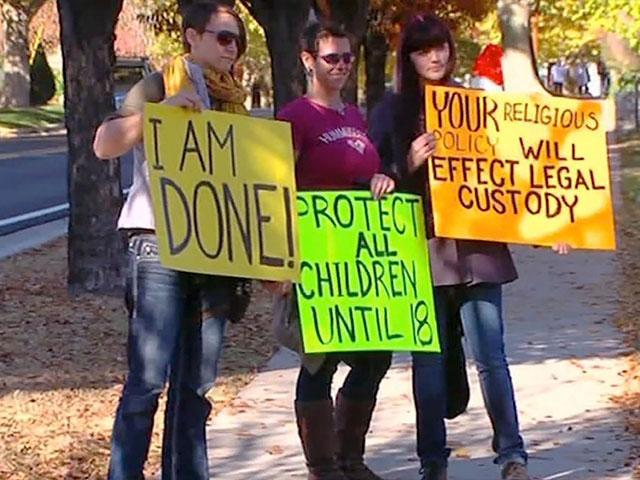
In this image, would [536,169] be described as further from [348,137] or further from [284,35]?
[284,35]

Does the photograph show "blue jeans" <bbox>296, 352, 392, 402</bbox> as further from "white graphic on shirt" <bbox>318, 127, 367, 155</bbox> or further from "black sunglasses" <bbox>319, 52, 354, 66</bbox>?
"black sunglasses" <bbox>319, 52, 354, 66</bbox>

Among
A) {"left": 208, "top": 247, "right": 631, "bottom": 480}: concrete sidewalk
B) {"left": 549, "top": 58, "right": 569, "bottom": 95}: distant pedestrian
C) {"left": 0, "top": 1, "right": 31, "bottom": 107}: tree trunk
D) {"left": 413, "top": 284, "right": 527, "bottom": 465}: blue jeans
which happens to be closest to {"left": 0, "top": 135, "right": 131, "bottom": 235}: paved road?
A: {"left": 208, "top": 247, "right": 631, "bottom": 480}: concrete sidewalk

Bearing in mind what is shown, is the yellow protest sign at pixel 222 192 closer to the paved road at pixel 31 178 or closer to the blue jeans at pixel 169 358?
the blue jeans at pixel 169 358

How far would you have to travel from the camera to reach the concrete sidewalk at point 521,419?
6.80 metres

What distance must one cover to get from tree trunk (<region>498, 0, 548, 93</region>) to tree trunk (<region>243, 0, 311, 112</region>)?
1467 centimetres

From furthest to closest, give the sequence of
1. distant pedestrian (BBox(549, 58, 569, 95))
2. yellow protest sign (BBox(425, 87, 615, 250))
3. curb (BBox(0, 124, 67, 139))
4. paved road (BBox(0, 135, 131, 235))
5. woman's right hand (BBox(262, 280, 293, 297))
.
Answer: distant pedestrian (BBox(549, 58, 569, 95)), curb (BBox(0, 124, 67, 139)), paved road (BBox(0, 135, 131, 235)), yellow protest sign (BBox(425, 87, 615, 250)), woman's right hand (BBox(262, 280, 293, 297))

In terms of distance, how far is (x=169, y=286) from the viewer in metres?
A: 5.48

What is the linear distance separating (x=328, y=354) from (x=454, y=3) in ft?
69.1

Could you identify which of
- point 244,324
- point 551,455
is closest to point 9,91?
point 244,324

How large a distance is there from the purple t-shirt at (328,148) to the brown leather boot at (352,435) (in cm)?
93

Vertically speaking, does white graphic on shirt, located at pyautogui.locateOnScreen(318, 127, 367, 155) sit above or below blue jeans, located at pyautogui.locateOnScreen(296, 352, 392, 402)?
above

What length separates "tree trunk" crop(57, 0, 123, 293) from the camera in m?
11.4

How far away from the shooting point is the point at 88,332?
10008mm

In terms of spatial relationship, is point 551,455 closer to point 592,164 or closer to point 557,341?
point 592,164
